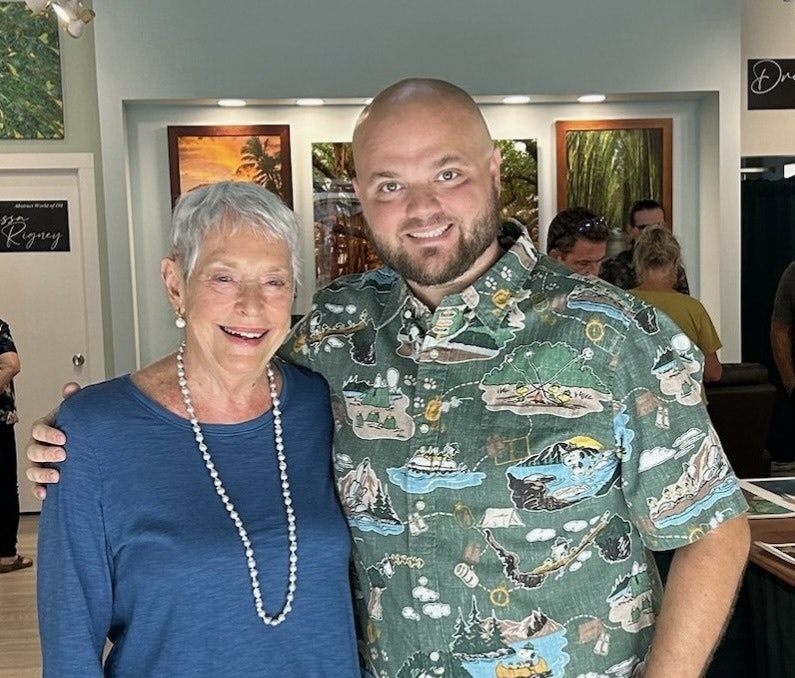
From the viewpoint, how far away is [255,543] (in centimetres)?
151

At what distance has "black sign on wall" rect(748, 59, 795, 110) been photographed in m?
6.70

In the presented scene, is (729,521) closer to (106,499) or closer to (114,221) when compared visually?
(106,499)

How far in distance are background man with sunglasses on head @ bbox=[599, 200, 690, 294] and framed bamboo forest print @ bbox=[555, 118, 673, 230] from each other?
149 mm

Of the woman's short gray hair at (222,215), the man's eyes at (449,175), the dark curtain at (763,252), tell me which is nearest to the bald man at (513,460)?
the man's eyes at (449,175)

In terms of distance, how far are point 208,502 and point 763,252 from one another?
6105mm

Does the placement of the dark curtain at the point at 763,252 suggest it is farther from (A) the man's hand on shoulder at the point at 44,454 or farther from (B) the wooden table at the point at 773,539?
(A) the man's hand on shoulder at the point at 44,454

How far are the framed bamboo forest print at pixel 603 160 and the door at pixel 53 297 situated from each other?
3.24 m

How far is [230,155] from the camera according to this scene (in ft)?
19.6

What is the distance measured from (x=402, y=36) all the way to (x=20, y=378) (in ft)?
11.6

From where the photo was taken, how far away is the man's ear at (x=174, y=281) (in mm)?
1602

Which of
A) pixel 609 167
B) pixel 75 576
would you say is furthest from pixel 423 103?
pixel 609 167

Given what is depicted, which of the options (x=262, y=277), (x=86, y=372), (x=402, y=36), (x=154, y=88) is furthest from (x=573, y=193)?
(x=262, y=277)

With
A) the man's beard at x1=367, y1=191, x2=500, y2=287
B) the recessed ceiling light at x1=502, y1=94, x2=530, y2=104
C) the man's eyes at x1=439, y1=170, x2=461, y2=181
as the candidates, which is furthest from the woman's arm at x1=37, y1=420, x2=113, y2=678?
the recessed ceiling light at x1=502, y1=94, x2=530, y2=104

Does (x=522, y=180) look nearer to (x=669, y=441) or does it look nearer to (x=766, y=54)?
(x=766, y=54)
